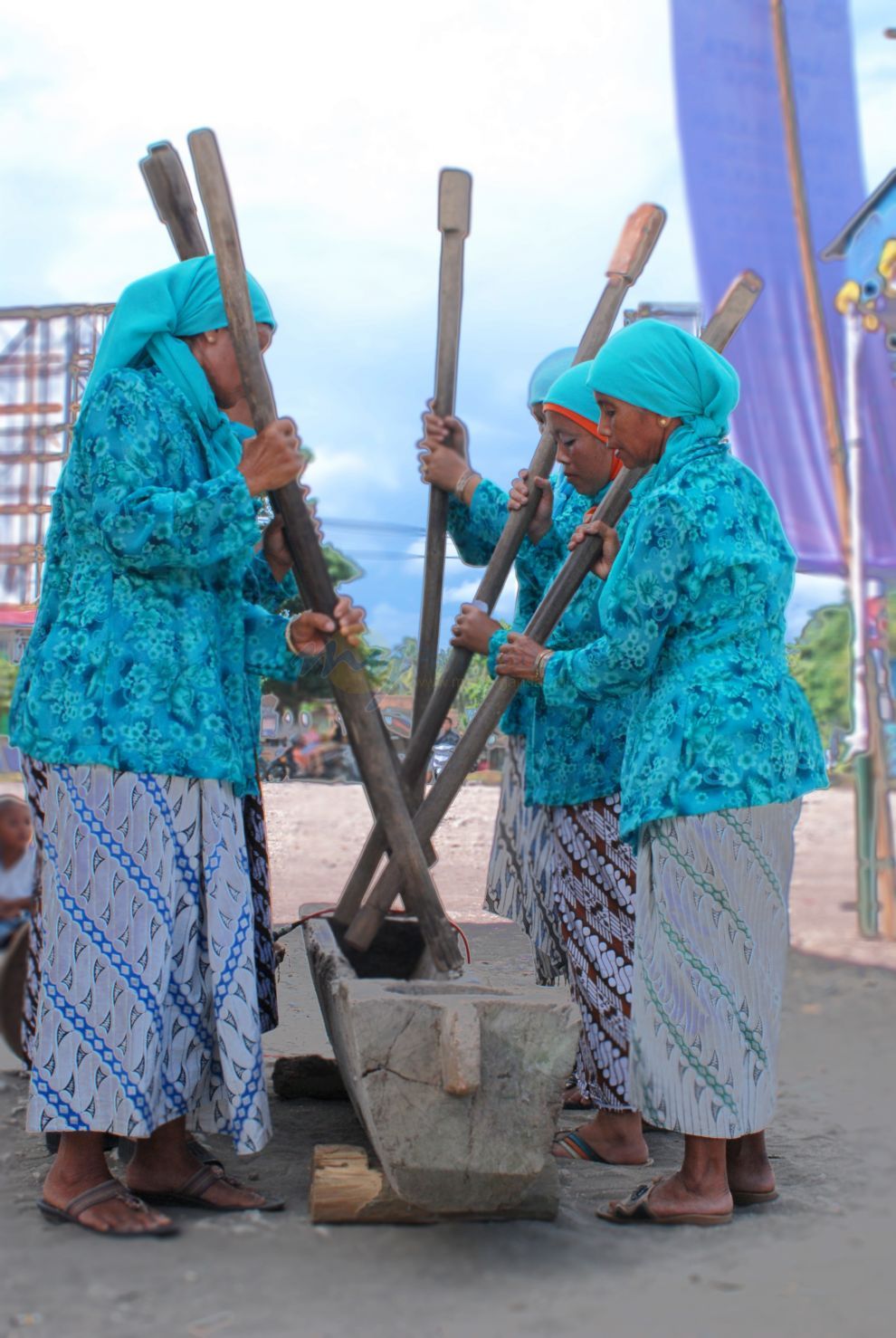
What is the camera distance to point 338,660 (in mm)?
2549

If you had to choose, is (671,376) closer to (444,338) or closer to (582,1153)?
(444,338)

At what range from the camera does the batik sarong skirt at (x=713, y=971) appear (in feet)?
7.22

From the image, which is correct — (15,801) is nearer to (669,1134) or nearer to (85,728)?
(85,728)

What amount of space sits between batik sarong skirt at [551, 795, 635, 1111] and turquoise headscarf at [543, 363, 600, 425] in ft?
2.82

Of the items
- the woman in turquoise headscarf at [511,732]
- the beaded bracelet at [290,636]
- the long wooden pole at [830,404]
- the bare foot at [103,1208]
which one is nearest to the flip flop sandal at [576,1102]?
the woman in turquoise headscarf at [511,732]

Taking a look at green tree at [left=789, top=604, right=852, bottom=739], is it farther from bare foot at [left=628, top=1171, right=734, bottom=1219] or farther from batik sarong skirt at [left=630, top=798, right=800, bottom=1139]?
bare foot at [left=628, top=1171, right=734, bottom=1219]

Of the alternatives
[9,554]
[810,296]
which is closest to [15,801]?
[9,554]

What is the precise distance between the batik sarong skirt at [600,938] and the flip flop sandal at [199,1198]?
790 mm

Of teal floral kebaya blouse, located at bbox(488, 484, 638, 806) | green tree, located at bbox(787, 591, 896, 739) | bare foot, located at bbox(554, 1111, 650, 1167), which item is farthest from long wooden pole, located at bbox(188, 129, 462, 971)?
green tree, located at bbox(787, 591, 896, 739)

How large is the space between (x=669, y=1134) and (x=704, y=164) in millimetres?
3990

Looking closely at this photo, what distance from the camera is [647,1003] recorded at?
2.26 m

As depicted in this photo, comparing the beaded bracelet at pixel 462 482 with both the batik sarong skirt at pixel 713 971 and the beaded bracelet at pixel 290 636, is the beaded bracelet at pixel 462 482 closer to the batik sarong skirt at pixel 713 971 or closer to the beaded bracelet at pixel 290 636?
the beaded bracelet at pixel 290 636

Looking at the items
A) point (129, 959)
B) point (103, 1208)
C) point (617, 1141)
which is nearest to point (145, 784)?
point (129, 959)

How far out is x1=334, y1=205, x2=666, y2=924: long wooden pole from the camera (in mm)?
2889
